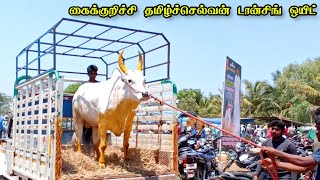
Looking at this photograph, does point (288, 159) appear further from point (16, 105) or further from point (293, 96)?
point (293, 96)

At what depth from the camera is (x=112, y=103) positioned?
580 centimetres

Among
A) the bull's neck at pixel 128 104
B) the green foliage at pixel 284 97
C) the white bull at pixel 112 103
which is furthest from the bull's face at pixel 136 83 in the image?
the green foliage at pixel 284 97

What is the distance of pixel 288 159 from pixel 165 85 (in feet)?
10.9

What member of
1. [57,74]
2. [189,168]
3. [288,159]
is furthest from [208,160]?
[288,159]

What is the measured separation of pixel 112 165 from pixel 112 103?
93 cm

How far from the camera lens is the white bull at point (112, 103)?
5.54 m

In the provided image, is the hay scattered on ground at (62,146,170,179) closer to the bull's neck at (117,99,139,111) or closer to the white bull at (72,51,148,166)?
the white bull at (72,51,148,166)

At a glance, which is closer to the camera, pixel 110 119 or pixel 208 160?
pixel 110 119

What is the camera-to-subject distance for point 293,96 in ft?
92.8

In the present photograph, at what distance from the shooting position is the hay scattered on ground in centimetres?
543

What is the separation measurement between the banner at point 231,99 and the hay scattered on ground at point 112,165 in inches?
175

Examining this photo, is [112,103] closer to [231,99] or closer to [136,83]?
[136,83]

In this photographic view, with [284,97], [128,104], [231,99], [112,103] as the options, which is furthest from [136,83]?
[284,97]

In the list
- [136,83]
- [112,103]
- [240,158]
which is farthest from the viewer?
[240,158]
